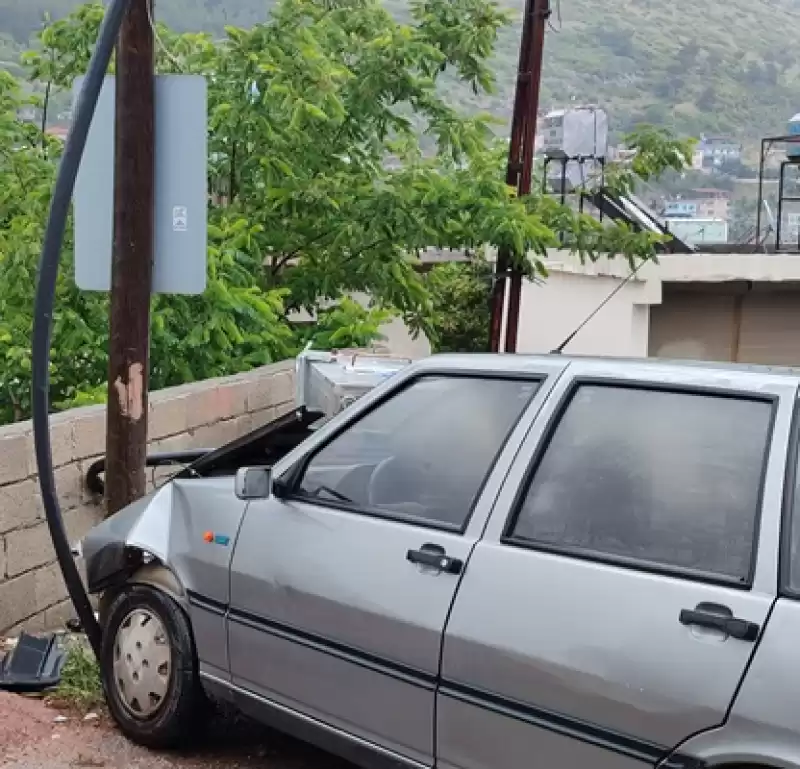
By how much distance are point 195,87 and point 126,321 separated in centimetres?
111

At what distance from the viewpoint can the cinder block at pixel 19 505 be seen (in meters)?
6.03

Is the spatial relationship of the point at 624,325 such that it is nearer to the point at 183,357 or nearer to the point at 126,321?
the point at 183,357

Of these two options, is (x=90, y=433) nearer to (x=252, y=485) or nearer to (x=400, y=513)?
(x=252, y=485)

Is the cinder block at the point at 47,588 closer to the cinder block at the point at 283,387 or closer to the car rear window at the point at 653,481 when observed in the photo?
the cinder block at the point at 283,387

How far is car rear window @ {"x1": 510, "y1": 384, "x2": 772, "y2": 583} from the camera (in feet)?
10.4

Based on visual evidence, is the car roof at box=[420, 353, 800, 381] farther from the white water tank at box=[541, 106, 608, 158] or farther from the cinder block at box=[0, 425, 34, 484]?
the white water tank at box=[541, 106, 608, 158]

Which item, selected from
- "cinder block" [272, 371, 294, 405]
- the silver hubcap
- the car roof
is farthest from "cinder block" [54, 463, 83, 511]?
the car roof

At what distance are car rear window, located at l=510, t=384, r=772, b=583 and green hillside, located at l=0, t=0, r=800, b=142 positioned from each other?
38894 millimetres

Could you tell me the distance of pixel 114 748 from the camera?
470 centimetres

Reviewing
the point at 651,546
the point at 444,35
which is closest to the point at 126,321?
the point at 651,546

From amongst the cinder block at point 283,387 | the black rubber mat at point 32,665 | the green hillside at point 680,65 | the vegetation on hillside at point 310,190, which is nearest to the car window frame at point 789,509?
the black rubber mat at point 32,665

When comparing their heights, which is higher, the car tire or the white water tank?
the white water tank

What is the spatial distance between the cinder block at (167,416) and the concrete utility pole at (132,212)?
67.6 inches

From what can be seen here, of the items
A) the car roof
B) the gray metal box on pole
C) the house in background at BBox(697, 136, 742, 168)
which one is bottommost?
the car roof
